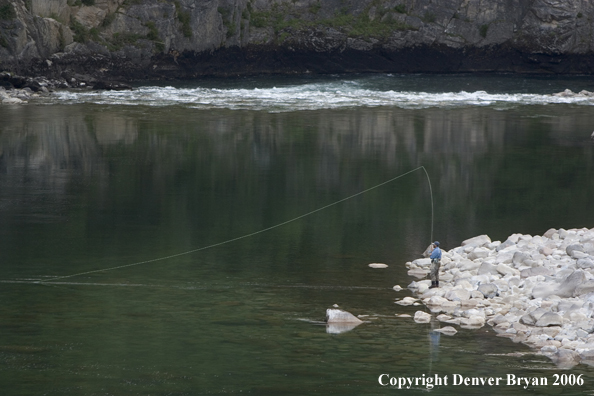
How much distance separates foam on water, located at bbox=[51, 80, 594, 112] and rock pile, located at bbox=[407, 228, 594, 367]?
94.2 feet

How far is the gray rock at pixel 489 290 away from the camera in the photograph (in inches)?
613

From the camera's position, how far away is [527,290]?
1541cm

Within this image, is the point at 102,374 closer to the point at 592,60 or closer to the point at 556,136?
the point at 556,136

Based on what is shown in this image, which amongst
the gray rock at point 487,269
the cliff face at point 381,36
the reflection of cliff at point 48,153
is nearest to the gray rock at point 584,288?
the gray rock at point 487,269

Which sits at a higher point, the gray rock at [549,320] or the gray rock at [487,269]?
the gray rock at [487,269]

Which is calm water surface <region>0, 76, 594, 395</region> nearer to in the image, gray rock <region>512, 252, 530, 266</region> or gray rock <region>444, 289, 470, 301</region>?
gray rock <region>444, 289, 470, 301</region>

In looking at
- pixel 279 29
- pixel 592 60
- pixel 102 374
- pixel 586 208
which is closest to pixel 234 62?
pixel 279 29

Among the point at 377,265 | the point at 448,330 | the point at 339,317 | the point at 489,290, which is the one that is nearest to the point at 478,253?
the point at 377,265

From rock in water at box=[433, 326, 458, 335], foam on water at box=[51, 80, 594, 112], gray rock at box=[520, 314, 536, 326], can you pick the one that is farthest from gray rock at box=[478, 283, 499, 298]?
foam on water at box=[51, 80, 594, 112]

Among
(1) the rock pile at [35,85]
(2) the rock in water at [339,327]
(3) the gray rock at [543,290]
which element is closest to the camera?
(2) the rock in water at [339,327]

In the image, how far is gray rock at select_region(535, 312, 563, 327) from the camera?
13828 mm

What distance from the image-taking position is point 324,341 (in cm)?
1384

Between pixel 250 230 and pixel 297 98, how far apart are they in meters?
31.5

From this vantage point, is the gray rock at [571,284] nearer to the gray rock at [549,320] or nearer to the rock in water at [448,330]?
the gray rock at [549,320]
